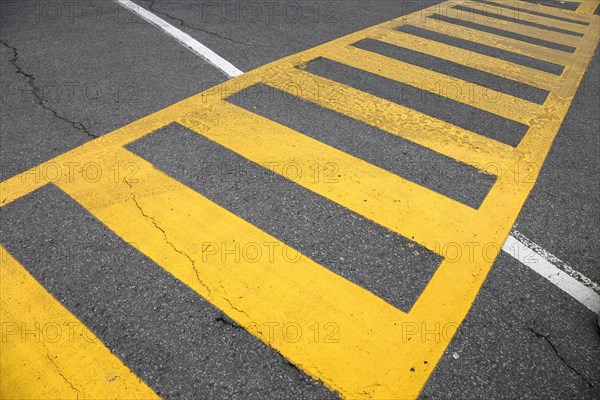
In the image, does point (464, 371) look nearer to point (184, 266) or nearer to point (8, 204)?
point (184, 266)

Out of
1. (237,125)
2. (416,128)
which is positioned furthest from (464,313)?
(237,125)

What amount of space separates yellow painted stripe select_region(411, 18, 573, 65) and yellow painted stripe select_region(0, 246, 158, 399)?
279 inches

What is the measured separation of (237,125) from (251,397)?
2.77 metres

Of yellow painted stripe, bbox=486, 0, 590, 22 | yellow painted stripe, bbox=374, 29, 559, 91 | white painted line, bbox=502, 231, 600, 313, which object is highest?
yellow painted stripe, bbox=486, 0, 590, 22

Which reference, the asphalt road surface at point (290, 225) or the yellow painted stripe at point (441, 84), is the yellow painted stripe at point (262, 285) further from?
the yellow painted stripe at point (441, 84)

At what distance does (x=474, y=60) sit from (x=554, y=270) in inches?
169

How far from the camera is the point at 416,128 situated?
455cm

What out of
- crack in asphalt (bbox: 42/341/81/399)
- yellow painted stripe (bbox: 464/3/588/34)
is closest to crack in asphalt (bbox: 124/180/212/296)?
crack in asphalt (bbox: 42/341/81/399)

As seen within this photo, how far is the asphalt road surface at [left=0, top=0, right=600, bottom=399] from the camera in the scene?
240 cm

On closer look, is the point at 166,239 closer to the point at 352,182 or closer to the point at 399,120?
the point at 352,182

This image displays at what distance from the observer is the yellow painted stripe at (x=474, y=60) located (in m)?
6.01

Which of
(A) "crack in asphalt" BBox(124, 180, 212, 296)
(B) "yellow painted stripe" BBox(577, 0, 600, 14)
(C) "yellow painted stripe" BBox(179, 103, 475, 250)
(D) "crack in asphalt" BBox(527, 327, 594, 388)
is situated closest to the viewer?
(D) "crack in asphalt" BBox(527, 327, 594, 388)

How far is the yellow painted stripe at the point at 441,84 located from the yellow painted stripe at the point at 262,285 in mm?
3309

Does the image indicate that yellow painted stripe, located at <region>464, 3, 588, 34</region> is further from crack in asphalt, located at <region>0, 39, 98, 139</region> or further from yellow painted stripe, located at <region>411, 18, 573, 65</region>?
crack in asphalt, located at <region>0, 39, 98, 139</region>
